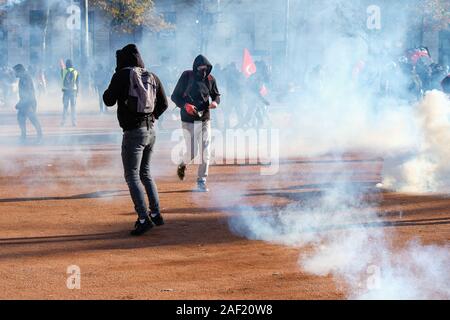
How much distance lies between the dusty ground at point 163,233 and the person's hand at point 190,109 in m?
1.04

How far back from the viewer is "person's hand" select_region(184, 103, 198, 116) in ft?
32.1

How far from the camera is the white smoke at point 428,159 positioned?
1021cm

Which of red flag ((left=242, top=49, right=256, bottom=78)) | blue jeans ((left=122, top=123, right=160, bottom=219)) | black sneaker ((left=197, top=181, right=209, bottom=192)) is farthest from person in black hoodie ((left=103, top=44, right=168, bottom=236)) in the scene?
red flag ((left=242, top=49, right=256, bottom=78))

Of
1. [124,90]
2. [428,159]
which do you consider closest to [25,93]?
[428,159]

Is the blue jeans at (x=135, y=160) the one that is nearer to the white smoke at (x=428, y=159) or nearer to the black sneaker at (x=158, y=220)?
the black sneaker at (x=158, y=220)

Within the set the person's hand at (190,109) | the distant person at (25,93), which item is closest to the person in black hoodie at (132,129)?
the person's hand at (190,109)

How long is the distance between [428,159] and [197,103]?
3189 mm

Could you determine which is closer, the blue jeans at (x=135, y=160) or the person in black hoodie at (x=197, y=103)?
the blue jeans at (x=135, y=160)

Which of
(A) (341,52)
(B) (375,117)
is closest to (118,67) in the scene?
(B) (375,117)

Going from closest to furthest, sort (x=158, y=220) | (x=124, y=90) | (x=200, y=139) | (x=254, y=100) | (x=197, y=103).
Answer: (x=124, y=90)
(x=158, y=220)
(x=197, y=103)
(x=200, y=139)
(x=254, y=100)

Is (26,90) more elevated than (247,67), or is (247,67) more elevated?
(247,67)

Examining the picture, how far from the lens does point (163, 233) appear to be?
25.0 feet

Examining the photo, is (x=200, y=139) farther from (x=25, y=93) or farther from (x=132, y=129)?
(x=25, y=93)

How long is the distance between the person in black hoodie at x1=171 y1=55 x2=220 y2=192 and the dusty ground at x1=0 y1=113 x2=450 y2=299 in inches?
22.4
